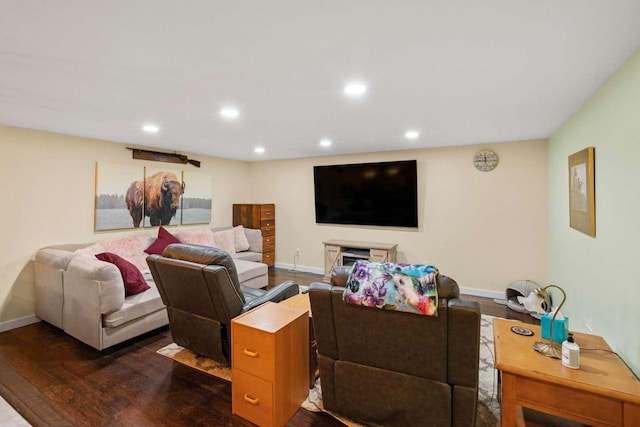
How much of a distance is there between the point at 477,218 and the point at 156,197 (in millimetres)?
4807

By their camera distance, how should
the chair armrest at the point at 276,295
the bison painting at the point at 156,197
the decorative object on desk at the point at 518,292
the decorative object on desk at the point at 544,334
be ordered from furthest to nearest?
the bison painting at the point at 156,197
the decorative object on desk at the point at 518,292
the chair armrest at the point at 276,295
the decorative object on desk at the point at 544,334

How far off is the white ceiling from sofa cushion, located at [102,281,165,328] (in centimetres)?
178

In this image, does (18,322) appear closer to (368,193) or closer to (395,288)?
(395,288)

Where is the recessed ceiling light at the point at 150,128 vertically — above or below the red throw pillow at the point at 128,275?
above

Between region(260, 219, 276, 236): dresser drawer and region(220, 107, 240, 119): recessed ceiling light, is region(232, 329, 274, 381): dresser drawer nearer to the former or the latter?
region(220, 107, 240, 119): recessed ceiling light

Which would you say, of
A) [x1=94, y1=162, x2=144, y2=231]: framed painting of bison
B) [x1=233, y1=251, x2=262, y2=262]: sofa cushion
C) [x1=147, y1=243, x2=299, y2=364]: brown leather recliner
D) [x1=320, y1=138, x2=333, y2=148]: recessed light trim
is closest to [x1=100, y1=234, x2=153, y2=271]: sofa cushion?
[x1=94, y1=162, x2=144, y2=231]: framed painting of bison

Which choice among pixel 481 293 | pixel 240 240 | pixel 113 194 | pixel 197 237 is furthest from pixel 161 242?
pixel 481 293

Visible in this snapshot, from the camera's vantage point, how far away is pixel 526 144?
3.81 meters

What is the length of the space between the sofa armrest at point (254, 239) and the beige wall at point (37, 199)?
2.10 m

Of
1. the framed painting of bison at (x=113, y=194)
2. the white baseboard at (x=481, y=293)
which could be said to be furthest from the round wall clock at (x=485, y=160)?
the framed painting of bison at (x=113, y=194)

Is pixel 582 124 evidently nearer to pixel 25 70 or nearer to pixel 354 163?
pixel 354 163

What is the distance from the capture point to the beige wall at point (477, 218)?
3801 mm

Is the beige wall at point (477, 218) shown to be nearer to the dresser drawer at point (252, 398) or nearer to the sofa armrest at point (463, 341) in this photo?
the sofa armrest at point (463, 341)

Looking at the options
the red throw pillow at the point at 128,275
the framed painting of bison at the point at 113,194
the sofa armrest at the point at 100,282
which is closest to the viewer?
the sofa armrest at the point at 100,282
